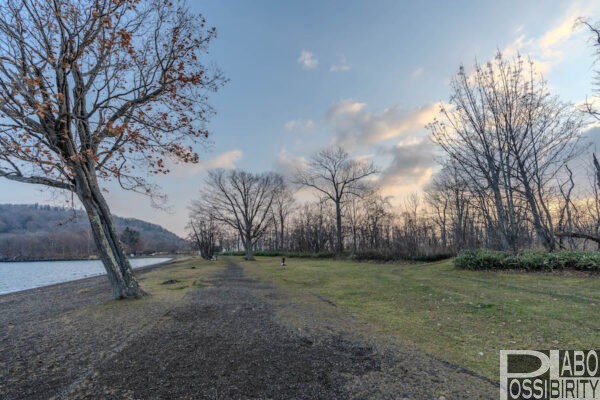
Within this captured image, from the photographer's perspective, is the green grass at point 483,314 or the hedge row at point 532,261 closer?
the green grass at point 483,314

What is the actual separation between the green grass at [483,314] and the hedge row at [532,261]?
1224 mm

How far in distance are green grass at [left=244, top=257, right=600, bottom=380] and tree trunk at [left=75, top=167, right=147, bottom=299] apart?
5.83 meters

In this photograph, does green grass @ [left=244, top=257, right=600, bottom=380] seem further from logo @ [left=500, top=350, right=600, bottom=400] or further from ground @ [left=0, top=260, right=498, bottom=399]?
ground @ [left=0, top=260, right=498, bottom=399]

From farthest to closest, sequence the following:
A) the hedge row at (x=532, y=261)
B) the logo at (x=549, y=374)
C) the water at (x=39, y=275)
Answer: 1. the water at (x=39, y=275)
2. the hedge row at (x=532, y=261)
3. the logo at (x=549, y=374)

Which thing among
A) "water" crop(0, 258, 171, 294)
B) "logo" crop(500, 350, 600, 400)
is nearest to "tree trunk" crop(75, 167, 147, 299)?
"logo" crop(500, 350, 600, 400)

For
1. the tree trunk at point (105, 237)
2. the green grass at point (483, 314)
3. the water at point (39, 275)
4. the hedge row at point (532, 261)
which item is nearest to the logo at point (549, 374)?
the green grass at point (483, 314)

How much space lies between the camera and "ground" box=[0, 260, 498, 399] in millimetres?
3061

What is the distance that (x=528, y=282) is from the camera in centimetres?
954

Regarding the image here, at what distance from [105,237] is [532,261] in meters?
15.8

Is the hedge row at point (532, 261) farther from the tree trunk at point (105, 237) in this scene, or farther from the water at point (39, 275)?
the water at point (39, 275)

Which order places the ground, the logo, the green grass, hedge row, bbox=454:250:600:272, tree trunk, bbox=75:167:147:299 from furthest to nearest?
hedge row, bbox=454:250:600:272
tree trunk, bbox=75:167:147:299
the green grass
the ground
the logo

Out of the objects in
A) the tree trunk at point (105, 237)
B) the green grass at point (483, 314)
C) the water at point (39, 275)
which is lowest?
the water at point (39, 275)

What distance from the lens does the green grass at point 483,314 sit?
163 inches

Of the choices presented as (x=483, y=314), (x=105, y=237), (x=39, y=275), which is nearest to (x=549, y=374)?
(x=483, y=314)
